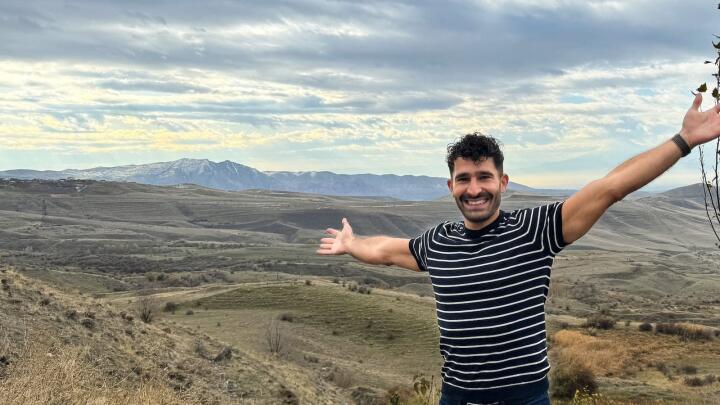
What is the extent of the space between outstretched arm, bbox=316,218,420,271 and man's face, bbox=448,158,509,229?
79 cm

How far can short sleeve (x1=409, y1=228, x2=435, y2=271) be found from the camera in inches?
161

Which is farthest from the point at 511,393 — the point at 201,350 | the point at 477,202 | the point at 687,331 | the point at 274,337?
the point at 687,331

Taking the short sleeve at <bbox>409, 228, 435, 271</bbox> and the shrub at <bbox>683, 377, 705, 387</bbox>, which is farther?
the shrub at <bbox>683, 377, 705, 387</bbox>

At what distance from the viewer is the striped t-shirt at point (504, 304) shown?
349cm

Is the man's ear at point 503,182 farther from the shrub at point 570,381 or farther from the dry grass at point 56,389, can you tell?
the shrub at point 570,381

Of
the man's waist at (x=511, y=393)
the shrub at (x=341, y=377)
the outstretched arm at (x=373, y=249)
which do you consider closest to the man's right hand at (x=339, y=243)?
the outstretched arm at (x=373, y=249)

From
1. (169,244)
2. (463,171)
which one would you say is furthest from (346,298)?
(169,244)

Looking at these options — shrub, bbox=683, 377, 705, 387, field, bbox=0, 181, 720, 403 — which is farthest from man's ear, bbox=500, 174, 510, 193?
shrub, bbox=683, 377, 705, 387

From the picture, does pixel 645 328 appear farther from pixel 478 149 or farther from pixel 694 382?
pixel 478 149

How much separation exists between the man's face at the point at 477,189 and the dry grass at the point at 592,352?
1568cm

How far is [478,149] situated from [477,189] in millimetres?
242

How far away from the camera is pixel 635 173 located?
3.27 metres

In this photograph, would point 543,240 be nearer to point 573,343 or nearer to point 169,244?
point 573,343

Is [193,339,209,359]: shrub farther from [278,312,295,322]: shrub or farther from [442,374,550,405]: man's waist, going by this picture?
Result: [442,374,550,405]: man's waist
